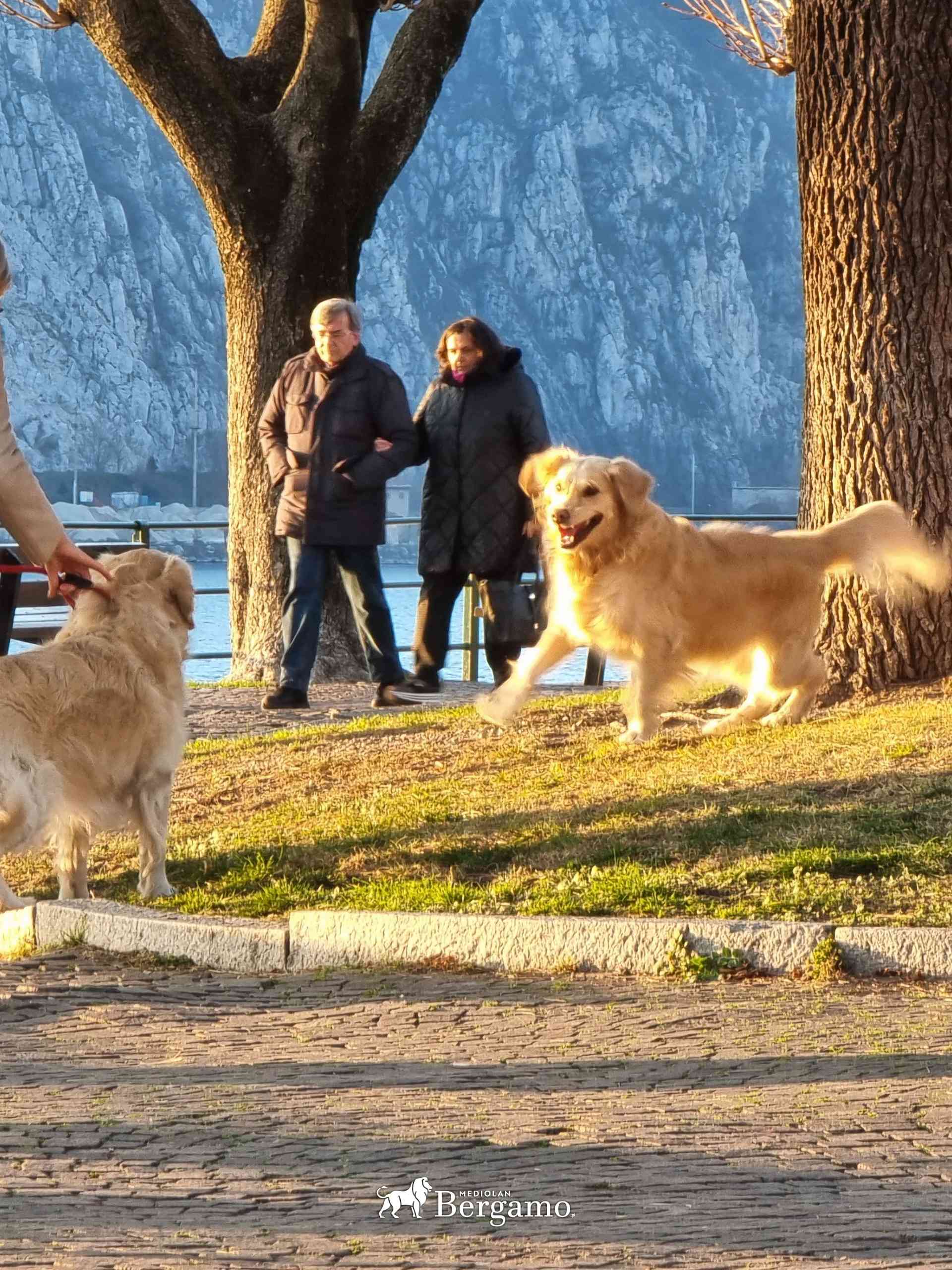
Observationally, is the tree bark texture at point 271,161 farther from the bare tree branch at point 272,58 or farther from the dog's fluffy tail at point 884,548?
the dog's fluffy tail at point 884,548

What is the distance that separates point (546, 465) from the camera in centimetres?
833

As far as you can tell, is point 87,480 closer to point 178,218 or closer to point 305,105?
point 178,218

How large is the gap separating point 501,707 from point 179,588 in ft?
7.41

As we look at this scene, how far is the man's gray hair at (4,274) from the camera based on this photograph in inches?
179

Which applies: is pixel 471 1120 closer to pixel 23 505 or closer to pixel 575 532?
pixel 23 505

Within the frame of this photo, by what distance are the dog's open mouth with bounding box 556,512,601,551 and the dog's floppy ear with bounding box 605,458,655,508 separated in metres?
0.15

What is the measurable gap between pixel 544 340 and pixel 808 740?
120 m

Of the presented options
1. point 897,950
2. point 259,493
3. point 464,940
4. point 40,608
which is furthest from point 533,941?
point 40,608

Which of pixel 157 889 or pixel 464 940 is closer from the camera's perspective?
pixel 464 940

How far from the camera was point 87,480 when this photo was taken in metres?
110

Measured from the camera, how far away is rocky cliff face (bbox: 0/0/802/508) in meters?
116

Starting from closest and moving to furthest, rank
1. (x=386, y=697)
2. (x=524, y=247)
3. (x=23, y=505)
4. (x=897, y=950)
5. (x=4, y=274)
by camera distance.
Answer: (x=4, y=274)
(x=897, y=950)
(x=23, y=505)
(x=386, y=697)
(x=524, y=247)

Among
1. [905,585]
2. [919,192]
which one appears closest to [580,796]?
[905,585]

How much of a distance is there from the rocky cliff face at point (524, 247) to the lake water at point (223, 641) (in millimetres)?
85646
